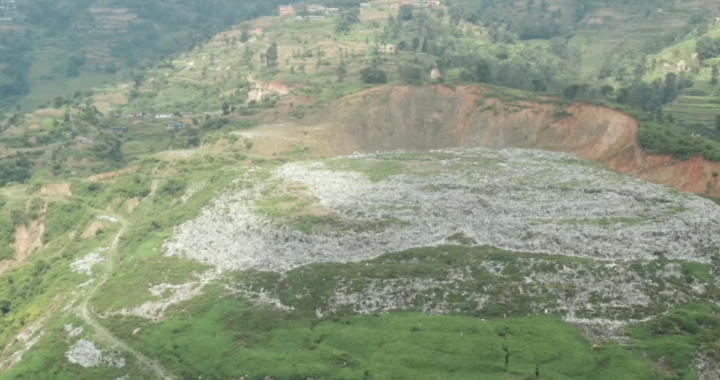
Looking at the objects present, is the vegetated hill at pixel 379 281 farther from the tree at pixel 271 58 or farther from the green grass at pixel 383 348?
the tree at pixel 271 58

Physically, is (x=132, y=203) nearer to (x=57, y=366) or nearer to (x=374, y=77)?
(x=57, y=366)

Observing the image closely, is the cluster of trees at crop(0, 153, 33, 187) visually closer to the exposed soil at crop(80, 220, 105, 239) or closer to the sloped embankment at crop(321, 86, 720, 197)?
the exposed soil at crop(80, 220, 105, 239)

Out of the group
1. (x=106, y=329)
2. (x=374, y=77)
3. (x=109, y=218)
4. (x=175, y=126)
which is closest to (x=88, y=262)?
(x=109, y=218)

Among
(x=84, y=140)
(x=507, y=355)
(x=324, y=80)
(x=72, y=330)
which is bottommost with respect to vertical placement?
(x=84, y=140)

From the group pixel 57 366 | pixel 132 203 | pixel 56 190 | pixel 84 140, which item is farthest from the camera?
pixel 84 140

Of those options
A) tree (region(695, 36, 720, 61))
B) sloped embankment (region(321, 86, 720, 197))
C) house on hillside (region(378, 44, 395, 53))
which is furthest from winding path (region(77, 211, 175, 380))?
tree (region(695, 36, 720, 61))

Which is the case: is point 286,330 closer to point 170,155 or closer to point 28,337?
point 28,337
